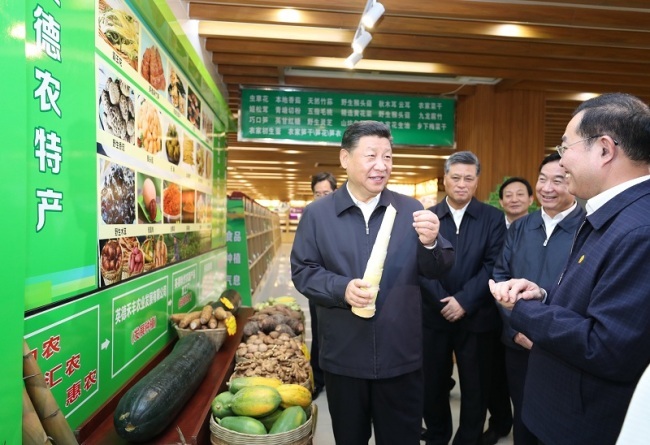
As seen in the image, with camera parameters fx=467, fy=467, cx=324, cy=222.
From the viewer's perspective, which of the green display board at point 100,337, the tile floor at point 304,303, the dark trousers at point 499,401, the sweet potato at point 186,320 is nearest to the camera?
the green display board at point 100,337

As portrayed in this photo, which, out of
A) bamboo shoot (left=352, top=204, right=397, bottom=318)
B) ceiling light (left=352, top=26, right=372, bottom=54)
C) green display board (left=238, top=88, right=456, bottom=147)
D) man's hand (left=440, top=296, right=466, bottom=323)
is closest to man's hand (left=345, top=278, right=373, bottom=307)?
bamboo shoot (left=352, top=204, right=397, bottom=318)

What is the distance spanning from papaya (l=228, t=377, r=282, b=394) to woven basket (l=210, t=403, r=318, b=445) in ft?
1.11

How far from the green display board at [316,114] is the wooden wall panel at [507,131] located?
2.51ft

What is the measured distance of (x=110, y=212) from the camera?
229 centimetres

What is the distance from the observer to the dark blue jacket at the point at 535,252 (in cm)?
263

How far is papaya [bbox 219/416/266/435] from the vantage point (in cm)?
218

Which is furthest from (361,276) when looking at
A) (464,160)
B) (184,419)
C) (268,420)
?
(464,160)

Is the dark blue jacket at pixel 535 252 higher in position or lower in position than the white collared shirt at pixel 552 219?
lower

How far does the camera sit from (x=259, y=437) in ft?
6.97

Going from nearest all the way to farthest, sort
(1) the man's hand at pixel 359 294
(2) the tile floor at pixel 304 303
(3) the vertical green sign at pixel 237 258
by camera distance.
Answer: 1. (1) the man's hand at pixel 359 294
2. (2) the tile floor at pixel 304 303
3. (3) the vertical green sign at pixel 237 258

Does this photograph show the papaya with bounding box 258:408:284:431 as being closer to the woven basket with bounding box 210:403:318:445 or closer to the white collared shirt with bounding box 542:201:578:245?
the woven basket with bounding box 210:403:318:445

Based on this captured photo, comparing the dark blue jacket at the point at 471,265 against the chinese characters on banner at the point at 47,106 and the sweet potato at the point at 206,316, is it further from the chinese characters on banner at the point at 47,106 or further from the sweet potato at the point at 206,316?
the chinese characters on banner at the point at 47,106

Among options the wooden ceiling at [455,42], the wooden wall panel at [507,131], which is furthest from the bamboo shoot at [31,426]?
the wooden wall panel at [507,131]

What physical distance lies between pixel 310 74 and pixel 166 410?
5101mm
